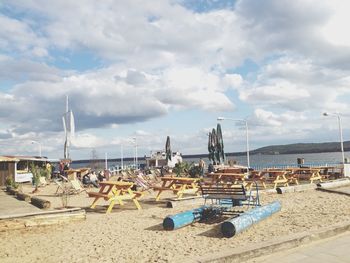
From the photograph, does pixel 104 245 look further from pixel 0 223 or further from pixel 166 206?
pixel 166 206

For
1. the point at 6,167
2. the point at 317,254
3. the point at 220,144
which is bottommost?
the point at 317,254

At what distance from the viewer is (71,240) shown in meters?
7.21

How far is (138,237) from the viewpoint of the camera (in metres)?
7.33

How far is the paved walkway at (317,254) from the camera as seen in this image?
5527mm

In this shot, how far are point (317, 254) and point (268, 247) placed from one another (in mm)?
701

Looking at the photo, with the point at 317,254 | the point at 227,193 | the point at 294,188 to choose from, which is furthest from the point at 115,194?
the point at 294,188

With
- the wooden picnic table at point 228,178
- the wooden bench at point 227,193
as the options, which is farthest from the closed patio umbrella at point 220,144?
the wooden bench at point 227,193

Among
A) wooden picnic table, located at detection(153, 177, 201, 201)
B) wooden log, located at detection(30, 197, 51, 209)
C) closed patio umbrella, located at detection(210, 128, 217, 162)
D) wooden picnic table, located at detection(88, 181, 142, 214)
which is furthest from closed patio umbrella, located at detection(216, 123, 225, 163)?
wooden log, located at detection(30, 197, 51, 209)

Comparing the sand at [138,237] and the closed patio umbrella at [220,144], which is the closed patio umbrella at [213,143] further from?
the sand at [138,237]

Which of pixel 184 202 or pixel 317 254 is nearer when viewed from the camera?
pixel 317 254

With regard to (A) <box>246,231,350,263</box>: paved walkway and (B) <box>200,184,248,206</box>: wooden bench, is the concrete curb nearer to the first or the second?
(A) <box>246,231,350,263</box>: paved walkway

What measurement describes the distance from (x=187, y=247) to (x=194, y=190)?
6.66 meters

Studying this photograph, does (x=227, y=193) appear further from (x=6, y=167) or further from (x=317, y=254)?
(x=6, y=167)

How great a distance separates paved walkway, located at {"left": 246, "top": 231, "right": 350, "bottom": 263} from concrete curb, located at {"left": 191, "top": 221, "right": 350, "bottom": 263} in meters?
0.09
